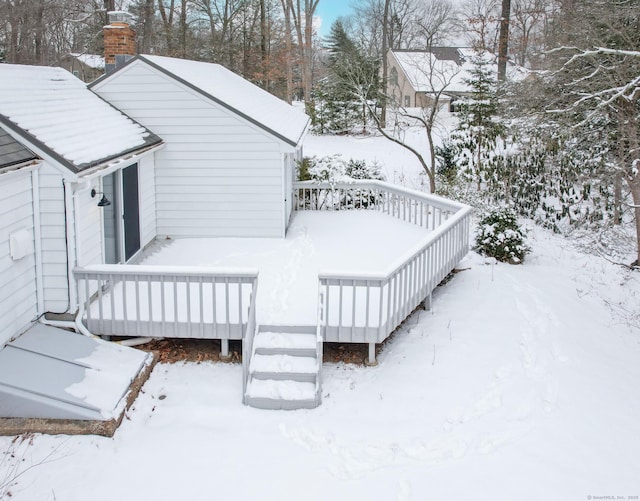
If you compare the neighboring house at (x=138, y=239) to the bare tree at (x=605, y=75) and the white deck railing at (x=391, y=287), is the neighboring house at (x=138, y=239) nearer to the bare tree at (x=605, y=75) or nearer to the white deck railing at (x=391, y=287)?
the white deck railing at (x=391, y=287)

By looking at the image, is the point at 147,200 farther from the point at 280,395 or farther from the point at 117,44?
the point at 280,395

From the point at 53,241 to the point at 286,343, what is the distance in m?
3.10

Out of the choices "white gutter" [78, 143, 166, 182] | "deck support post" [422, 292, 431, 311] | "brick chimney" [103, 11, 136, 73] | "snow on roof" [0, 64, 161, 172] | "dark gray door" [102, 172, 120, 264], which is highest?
"brick chimney" [103, 11, 136, 73]

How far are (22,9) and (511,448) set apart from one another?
Answer: 21.7m

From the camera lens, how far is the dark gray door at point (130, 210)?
10383mm

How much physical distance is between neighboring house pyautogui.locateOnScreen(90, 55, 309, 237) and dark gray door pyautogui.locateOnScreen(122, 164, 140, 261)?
1.17 m

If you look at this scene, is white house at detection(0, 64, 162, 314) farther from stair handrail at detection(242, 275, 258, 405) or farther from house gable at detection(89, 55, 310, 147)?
stair handrail at detection(242, 275, 258, 405)

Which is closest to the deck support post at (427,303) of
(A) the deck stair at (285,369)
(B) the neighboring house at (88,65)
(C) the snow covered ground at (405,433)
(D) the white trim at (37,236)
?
(C) the snow covered ground at (405,433)

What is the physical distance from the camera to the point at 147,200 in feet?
37.7

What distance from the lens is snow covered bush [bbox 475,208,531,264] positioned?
12.8 m

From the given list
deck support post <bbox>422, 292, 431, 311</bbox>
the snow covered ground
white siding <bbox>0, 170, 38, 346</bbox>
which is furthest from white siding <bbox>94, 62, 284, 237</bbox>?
white siding <bbox>0, 170, 38, 346</bbox>

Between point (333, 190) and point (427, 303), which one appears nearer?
point (427, 303)

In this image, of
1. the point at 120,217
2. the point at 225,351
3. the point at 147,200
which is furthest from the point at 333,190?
the point at 225,351

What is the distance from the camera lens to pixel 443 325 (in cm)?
919
